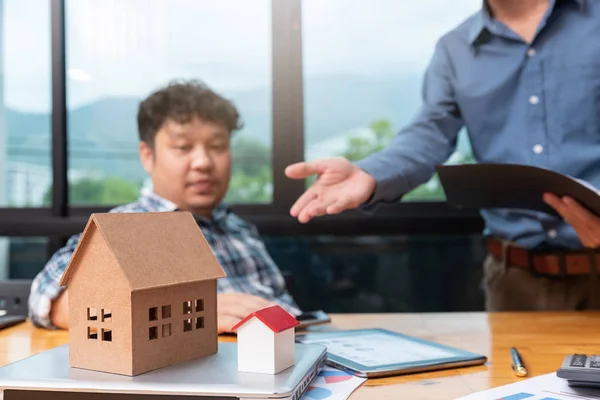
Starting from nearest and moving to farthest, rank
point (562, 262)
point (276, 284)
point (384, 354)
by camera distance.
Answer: point (384, 354), point (562, 262), point (276, 284)

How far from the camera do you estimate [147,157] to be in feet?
5.60

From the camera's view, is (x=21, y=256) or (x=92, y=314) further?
(x=21, y=256)

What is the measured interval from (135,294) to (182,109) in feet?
3.57

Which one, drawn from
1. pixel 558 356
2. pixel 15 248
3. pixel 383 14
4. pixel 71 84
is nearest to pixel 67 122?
pixel 71 84

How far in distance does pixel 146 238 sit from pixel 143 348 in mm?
124

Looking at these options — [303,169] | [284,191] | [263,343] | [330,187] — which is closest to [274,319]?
[263,343]

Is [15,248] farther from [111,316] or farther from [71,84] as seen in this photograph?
[111,316]

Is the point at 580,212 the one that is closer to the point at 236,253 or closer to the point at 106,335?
the point at 236,253

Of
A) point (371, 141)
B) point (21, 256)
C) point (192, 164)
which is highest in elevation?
point (371, 141)

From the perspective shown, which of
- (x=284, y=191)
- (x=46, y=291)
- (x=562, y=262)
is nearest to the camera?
(x=46, y=291)

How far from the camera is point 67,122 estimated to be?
246 cm

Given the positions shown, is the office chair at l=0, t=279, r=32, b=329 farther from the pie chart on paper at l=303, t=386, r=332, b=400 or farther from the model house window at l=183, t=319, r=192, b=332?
the pie chart on paper at l=303, t=386, r=332, b=400

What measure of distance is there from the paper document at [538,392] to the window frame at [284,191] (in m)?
1.54

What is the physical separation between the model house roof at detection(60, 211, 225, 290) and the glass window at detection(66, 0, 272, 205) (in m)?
1.61
